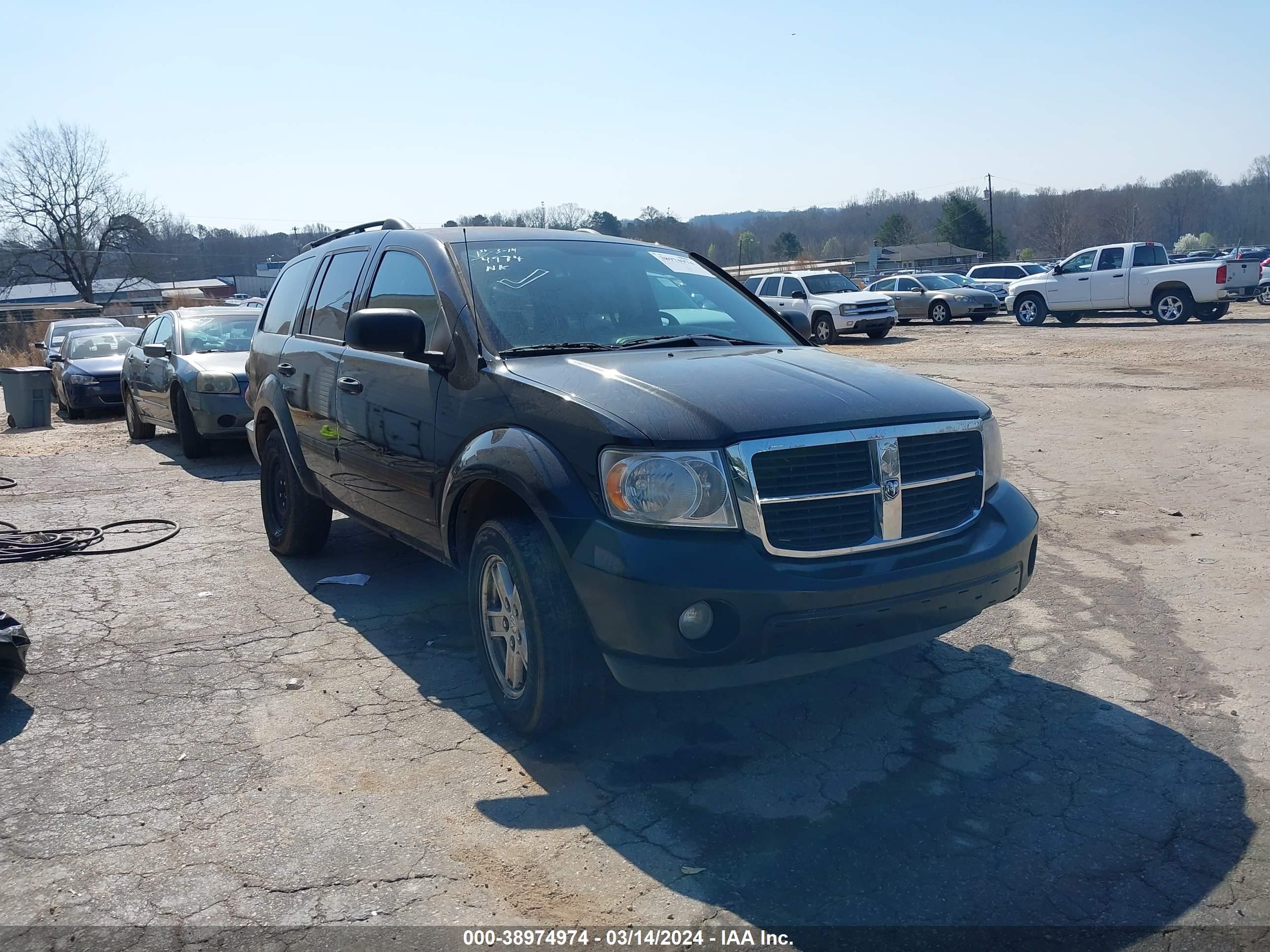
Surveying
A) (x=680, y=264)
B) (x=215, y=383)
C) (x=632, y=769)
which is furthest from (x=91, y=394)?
(x=632, y=769)

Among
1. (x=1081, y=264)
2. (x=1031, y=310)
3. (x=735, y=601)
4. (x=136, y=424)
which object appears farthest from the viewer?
(x=1031, y=310)

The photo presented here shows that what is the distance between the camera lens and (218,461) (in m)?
11.0

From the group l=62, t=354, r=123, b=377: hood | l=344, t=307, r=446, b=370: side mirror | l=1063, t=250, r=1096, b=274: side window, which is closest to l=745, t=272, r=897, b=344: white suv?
l=1063, t=250, r=1096, b=274: side window

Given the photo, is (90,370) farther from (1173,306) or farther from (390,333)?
(1173,306)

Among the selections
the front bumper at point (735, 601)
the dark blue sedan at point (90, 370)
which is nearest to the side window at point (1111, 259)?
the dark blue sedan at point (90, 370)

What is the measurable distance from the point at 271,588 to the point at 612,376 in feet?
10.4

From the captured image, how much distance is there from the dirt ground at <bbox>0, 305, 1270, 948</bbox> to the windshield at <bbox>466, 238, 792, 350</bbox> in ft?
5.04

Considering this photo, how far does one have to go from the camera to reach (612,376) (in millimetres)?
3760

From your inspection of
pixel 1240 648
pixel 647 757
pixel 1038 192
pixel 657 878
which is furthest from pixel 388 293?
pixel 1038 192

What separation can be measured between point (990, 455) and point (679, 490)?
138 centimetres

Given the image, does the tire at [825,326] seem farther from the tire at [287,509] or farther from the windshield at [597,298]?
the windshield at [597,298]

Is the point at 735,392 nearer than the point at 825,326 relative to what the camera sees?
Yes

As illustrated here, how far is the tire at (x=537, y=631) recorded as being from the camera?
3539 millimetres

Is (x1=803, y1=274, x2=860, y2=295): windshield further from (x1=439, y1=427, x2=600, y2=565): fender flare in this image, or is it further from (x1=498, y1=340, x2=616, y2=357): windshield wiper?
(x1=439, y1=427, x2=600, y2=565): fender flare
